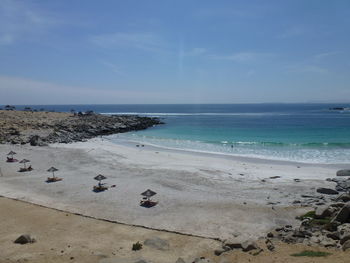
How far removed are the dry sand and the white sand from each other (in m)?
1.14

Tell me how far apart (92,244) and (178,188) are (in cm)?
1057

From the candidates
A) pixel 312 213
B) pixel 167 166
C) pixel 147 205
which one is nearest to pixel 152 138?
pixel 167 166

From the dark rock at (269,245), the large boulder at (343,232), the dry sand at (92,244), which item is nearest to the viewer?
the dry sand at (92,244)

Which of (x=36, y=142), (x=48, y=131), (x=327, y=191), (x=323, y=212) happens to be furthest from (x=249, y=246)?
(x=48, y=131)

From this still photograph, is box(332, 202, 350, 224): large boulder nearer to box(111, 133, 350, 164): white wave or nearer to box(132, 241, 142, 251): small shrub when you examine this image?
box(132, 241, 142, 251): small shrub

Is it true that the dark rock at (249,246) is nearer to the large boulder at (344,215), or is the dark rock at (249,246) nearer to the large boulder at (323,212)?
the large boulder at (344,215)

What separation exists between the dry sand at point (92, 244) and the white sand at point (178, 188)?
114cm

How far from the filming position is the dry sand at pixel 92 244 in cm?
1251

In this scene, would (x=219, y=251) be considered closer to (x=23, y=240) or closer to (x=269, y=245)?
(x=269, y=245)

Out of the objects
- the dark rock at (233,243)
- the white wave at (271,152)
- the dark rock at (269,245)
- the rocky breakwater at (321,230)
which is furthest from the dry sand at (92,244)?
the white wave at (271,152)

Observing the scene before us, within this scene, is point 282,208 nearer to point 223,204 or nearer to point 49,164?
point 223,204

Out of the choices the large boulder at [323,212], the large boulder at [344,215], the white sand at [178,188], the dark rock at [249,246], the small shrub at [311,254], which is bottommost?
the white sand at [178,188]

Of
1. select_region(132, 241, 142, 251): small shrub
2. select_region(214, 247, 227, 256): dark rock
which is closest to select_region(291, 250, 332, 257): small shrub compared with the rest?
select_region(214, 247, 227, 256): dark rock

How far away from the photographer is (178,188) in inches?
943
